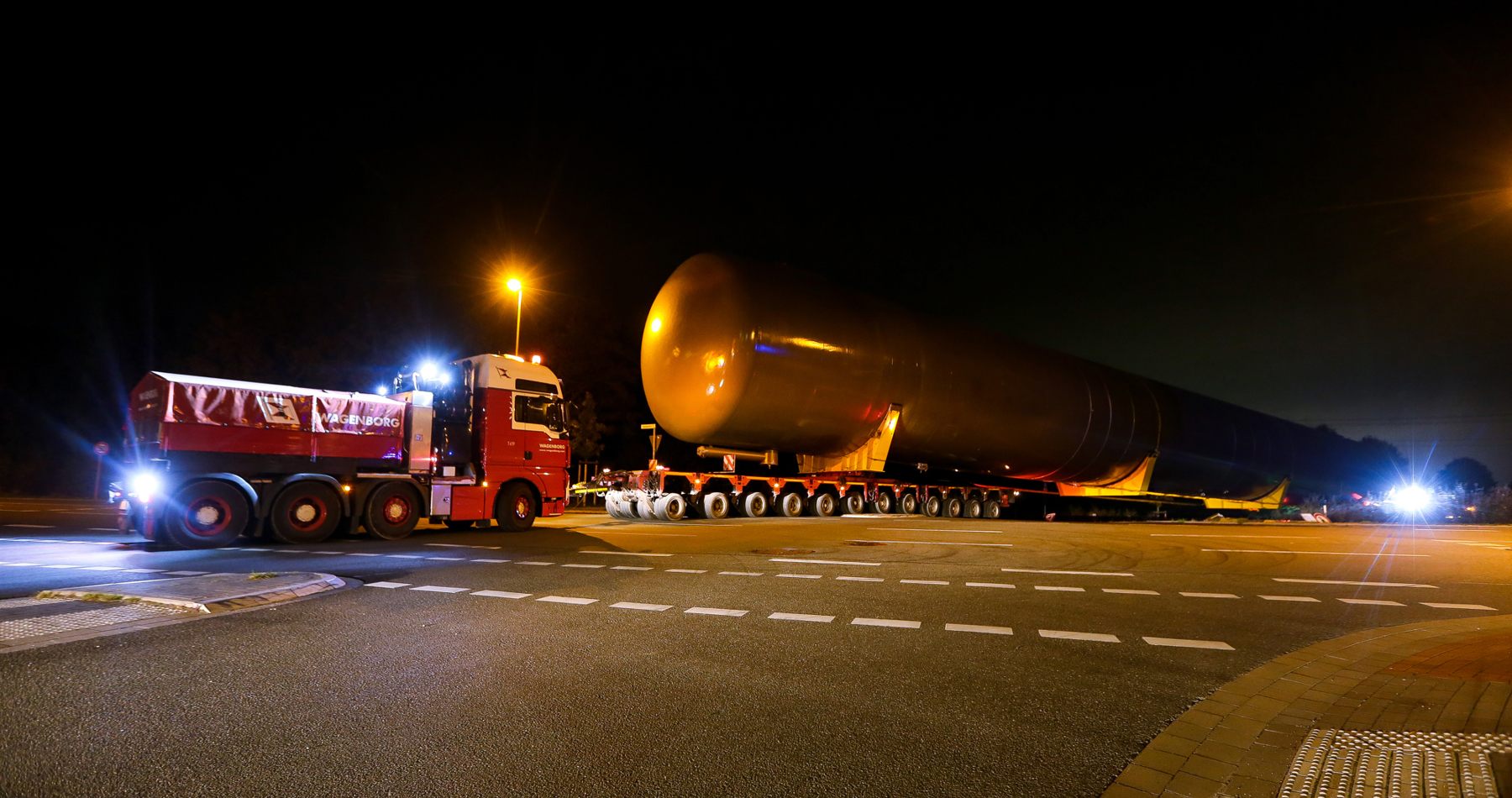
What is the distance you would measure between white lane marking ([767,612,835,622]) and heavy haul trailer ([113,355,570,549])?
953cm

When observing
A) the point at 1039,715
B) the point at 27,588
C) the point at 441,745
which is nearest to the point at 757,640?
the point at 1039,715

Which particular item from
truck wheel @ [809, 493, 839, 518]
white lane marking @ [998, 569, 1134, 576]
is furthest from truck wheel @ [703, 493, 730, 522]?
white lane marking @ [998, 569, 1134, 576]

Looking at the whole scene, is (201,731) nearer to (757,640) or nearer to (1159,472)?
(757,640)

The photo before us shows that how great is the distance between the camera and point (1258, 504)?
27.6 m

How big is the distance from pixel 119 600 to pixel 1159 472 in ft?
81.8

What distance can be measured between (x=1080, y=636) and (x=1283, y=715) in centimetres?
195

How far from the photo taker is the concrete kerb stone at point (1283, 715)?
10.1 ft

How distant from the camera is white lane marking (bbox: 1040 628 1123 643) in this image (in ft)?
18.7

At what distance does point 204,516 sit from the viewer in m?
11.9

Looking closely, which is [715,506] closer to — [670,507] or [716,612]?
[670,507]

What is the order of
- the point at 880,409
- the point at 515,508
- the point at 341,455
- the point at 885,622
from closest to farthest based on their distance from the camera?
the point at 885,622
the point at 341,455
the point at 515,508
the point at 880,409

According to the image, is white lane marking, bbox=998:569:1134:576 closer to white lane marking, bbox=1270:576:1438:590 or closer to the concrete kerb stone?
white lane marking, bbox=1270:576:1438:590

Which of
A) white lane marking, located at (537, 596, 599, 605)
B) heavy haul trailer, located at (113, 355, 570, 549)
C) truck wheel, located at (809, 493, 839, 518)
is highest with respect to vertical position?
heavy haul trailer, located at (113, 355, 570, 549)

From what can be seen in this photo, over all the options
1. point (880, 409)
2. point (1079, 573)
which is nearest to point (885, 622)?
point (1079, 573)
